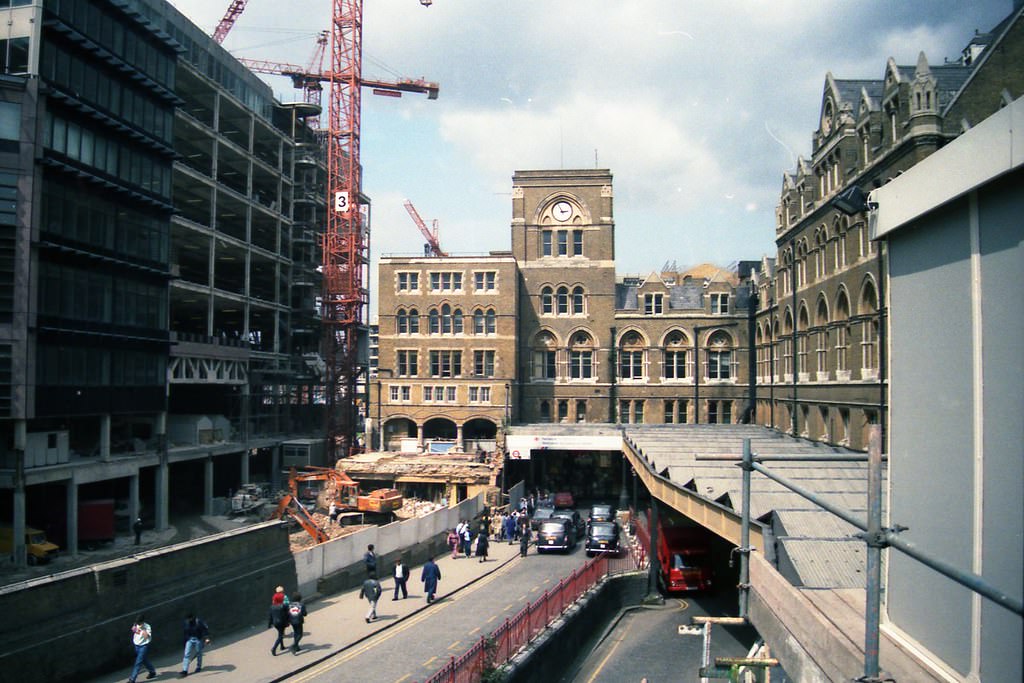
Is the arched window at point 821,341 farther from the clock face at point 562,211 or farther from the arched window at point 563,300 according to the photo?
the clock face at point 562,211

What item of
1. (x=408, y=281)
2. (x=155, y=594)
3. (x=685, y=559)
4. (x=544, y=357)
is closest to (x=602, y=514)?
(x=685, y=559)

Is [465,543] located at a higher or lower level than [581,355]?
lower

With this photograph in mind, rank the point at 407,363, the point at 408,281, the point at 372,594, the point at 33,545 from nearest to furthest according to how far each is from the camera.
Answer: the point at 372,594, the point at 33,545, the point at 407,363, the point at 408,281

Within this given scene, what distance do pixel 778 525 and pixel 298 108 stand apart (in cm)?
5902

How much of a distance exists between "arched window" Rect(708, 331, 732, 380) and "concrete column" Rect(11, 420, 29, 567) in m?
45.4

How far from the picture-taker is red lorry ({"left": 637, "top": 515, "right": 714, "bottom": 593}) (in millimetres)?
29031

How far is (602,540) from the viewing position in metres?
34.3

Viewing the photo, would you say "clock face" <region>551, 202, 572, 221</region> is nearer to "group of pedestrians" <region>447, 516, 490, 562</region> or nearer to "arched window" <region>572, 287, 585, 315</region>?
"arched window" <region>572, 287, 585, 315</region>

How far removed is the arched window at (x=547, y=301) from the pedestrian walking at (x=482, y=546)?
101 feet

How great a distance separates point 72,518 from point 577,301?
38362 mm

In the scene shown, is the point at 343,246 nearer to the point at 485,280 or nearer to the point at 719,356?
the point at 485,280

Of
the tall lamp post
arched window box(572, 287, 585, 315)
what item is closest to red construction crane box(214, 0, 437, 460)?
the tall lamp post

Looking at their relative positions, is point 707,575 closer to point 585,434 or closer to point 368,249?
point 585,434

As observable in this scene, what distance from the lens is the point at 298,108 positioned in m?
65.2
